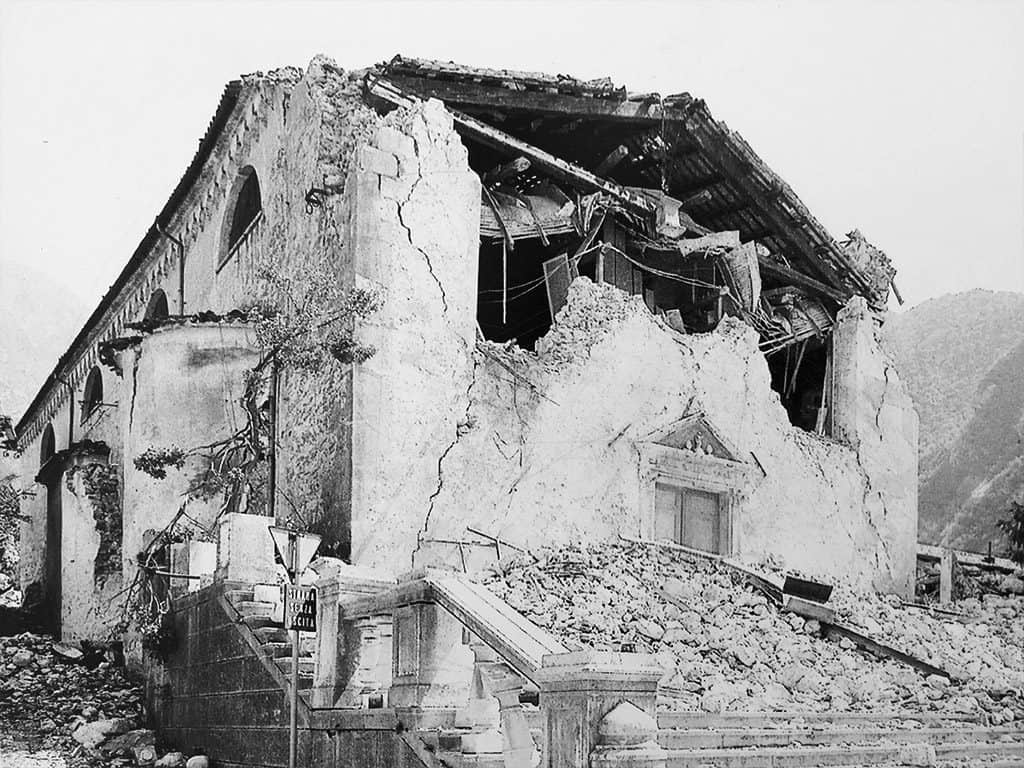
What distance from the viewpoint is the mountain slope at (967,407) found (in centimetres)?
1827

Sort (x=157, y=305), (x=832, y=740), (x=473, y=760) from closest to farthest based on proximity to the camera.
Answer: (x=473, y=760)
(x=832, y=740)
(x=157, y=305)

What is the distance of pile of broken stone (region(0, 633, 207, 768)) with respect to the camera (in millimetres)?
9875

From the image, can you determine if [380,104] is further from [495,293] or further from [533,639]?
[533,639]

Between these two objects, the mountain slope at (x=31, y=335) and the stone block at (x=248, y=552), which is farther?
the mountain slope at (x=31, y=335)

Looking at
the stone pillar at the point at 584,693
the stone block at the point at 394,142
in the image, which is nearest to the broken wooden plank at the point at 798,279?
the stone block at the point at 394,142

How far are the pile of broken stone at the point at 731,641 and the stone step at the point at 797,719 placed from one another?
237 millimetres

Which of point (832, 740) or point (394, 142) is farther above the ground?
point (394, 142)

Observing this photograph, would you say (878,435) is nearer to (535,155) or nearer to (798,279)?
(798,279)

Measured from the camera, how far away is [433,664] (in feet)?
21.2

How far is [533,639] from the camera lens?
5875 millimetres

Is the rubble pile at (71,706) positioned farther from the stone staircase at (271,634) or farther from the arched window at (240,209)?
the arched window at (240,209)

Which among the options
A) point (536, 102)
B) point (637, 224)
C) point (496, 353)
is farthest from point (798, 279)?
point (496, 353)

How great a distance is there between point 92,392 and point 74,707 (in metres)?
8.31

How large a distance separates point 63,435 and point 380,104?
10.9 metres
